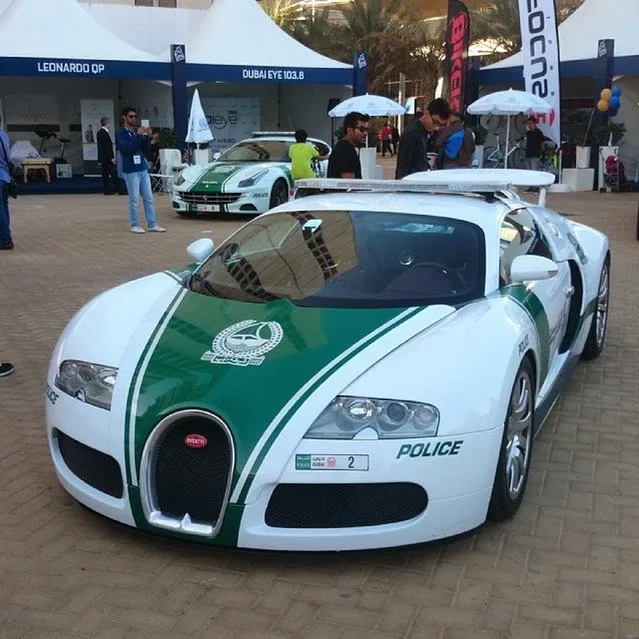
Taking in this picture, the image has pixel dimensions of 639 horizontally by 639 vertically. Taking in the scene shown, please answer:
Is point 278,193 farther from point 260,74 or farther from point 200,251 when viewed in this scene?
point 200,251

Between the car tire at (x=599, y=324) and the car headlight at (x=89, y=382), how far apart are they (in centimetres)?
372

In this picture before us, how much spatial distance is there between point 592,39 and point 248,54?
9.00 m

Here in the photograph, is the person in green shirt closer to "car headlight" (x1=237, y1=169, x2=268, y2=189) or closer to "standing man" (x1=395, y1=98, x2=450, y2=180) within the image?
"car headlight" (x1=237, y1=169, x2=268, y2=189)

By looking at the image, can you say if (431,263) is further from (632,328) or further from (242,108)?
(242,108)

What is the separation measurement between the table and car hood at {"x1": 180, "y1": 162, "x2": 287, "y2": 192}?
8.67 meters

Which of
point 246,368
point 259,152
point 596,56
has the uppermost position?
point 596,56

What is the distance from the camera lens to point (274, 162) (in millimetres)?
15266

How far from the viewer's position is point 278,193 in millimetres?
14914

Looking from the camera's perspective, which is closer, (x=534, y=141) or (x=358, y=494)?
(x=358, y=494)

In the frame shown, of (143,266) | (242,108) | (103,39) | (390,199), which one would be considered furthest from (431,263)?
(242,108)

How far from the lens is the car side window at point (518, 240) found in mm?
4329

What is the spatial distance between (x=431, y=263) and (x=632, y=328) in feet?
12.2

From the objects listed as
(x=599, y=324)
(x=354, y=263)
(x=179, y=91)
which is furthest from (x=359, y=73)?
(x=354, y=263)

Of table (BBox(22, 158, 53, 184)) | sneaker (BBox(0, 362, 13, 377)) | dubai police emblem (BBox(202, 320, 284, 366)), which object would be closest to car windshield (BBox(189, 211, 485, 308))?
dubai police emblem (BBox(202, 320, 284, 366))
